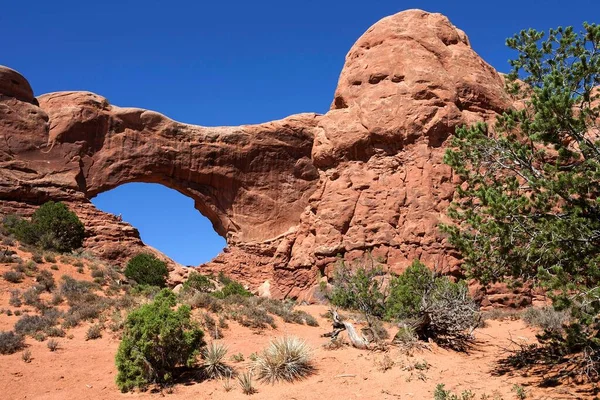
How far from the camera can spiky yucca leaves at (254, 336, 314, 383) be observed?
9795 millimetres

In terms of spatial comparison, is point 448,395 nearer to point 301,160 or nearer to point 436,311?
point 436,311

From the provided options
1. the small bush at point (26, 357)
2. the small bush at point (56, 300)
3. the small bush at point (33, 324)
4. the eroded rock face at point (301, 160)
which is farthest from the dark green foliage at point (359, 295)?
the small bush at point (56, 300)

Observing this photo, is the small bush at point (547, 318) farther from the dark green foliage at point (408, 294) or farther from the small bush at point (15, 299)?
the small bush at point (15, 299)

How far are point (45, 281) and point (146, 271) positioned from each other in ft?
24.1

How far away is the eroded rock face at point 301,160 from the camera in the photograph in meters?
23.0

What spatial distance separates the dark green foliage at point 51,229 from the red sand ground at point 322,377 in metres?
14.0

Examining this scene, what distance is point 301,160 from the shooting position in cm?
3681

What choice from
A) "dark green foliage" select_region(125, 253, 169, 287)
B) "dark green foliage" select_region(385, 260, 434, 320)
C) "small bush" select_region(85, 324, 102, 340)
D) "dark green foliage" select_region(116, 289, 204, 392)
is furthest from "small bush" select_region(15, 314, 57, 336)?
"dark green foliage" select_region(125, 253, 169, 287)

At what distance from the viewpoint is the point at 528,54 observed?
8.76 meters

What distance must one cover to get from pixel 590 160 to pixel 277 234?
2969 centimetres

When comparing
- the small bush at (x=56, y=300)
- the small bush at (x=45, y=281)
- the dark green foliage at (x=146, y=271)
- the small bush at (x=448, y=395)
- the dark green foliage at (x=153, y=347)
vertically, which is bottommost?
the small bush at (x=448, y=395)

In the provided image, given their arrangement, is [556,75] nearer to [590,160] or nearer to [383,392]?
[590,160]

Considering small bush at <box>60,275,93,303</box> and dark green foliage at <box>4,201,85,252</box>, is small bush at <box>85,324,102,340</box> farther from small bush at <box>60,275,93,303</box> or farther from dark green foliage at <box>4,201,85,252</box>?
dark green foliage at <box>4,201,85,252</box>

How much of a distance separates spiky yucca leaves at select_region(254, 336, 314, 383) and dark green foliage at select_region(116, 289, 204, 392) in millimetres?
1462
